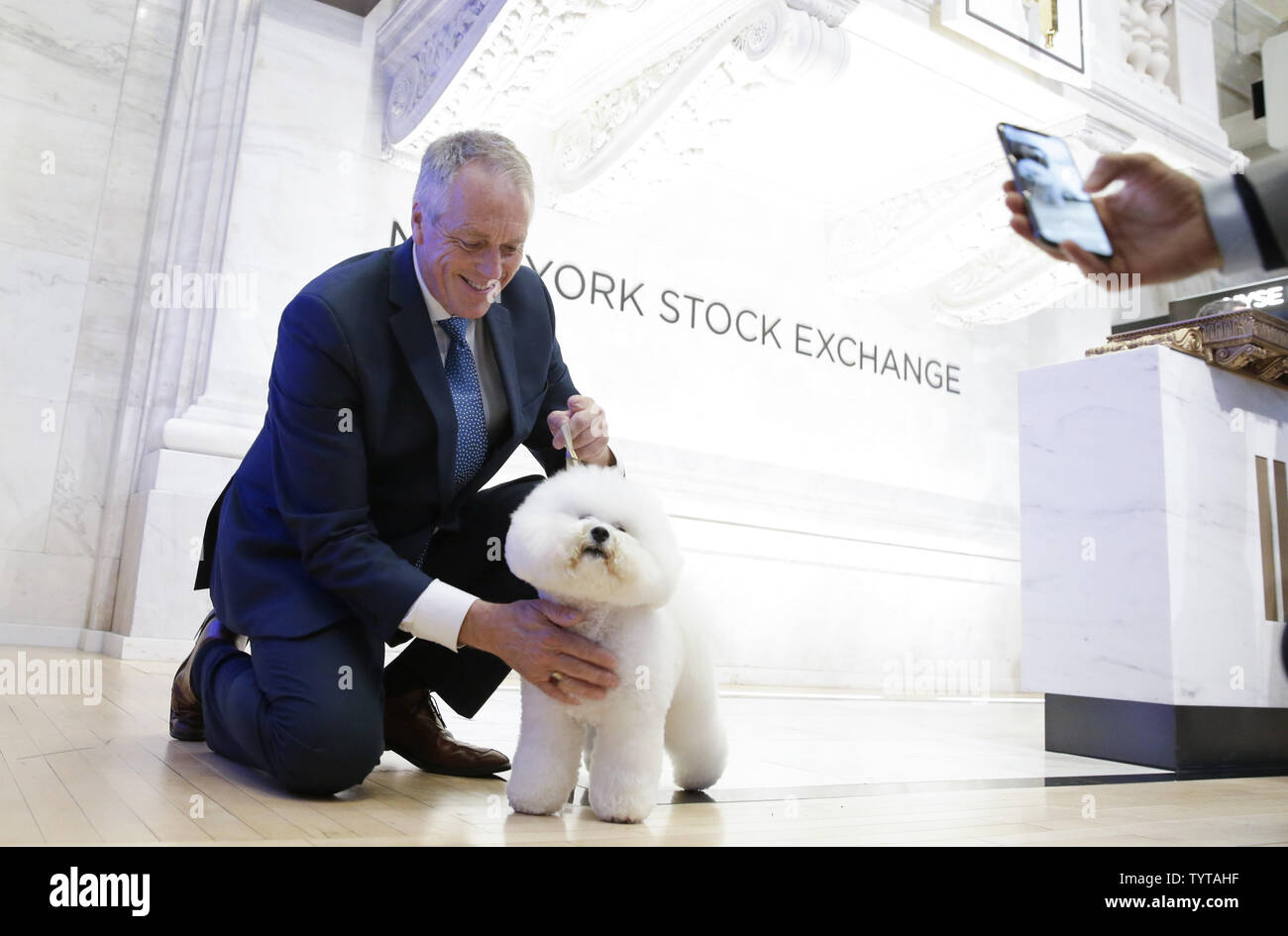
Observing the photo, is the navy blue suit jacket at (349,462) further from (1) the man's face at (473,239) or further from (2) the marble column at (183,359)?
(2) the marble column at (183,359)

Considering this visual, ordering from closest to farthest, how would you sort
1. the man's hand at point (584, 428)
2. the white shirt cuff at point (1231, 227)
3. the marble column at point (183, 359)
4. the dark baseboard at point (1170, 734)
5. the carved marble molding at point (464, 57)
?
→ the white shirt cuff at point (1231, 227)
the man's hand at point (584, 428)
the dark baseboard at point (1170, 734)
the marble column at point (183, 359)
the carved marble molding at point (464, 57)

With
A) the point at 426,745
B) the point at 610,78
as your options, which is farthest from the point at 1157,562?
the point at 610,78

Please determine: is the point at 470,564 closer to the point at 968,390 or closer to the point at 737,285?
the point at 737,285

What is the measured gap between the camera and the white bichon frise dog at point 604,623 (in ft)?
4.28

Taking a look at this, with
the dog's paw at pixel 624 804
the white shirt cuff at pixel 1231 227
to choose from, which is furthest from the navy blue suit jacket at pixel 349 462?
the white shirt cuff at pixel 1231 227

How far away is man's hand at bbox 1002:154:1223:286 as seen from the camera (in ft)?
3.33

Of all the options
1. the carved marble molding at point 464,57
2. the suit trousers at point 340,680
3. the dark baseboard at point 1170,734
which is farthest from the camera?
the carved marble molding at point 464,57

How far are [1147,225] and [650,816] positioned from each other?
102 cm

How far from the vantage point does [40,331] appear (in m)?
3.67

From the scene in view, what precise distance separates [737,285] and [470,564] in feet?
12.7

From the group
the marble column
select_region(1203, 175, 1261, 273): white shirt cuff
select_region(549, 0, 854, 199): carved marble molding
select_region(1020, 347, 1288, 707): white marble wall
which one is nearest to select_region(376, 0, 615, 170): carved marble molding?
select_region(549, 0, 854, 199): carved marble molding

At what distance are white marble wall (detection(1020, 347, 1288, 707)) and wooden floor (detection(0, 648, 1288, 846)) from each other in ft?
0.98

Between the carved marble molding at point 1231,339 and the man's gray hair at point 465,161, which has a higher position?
the carved marble molding at point 1231,339

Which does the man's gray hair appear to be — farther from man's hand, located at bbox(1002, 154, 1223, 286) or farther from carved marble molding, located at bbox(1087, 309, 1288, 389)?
carved marble molding, located at bbox(1087, 309, 1288, 389)
